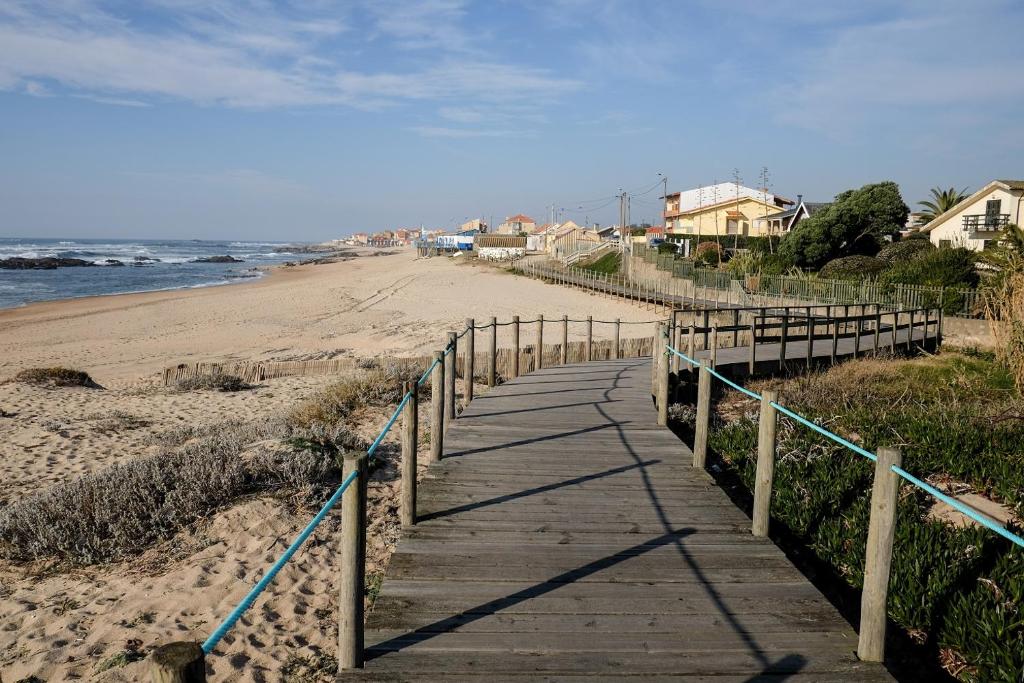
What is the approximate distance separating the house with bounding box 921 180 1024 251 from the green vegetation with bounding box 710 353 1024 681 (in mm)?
30573

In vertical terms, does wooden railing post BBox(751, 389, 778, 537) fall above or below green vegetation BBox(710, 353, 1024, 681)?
above

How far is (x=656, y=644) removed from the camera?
397 centimetres

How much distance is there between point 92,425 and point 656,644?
10.7 m

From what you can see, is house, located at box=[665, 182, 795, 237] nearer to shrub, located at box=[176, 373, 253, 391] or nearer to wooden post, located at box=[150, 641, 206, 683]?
shrub, located at box=[176, 373, 253, 391]

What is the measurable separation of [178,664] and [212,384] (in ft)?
49.2

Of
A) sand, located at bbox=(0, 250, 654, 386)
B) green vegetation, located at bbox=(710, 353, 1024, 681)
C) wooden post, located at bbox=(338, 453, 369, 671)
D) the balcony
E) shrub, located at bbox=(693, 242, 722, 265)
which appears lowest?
sand, located at bbox=(0, 250, 654, 386)

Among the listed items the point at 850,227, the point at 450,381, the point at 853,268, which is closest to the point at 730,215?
the point at 850,227

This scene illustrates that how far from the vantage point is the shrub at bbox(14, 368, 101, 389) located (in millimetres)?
16438

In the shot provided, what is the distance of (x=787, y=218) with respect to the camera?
204 feet

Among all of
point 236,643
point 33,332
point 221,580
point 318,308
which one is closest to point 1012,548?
point 236,643

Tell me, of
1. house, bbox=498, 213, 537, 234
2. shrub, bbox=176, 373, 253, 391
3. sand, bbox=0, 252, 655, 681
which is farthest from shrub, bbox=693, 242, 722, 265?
house, bbox=498, 213, 537, 234

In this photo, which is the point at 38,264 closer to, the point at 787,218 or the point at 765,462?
Result: the point at 787,218

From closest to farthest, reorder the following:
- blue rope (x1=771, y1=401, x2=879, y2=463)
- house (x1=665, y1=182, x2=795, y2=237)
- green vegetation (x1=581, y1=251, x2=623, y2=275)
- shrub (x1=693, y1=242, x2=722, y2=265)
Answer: blue rope (x1=771, y1=401, x2=879, y2=463) < shrub (x1=693, y1=242, x2=722, y2=265) < green vegetation (x1=581, y1=251, x2=623, y2=275) < house (x1=665, y1=182, x2=795, y2=237)

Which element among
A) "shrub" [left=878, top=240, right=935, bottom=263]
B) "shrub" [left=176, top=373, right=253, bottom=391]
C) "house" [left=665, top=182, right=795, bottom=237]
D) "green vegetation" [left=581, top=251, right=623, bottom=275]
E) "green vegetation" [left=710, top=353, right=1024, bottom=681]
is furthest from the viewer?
"house" [left=665, top=182, right=795, bottom=237]
